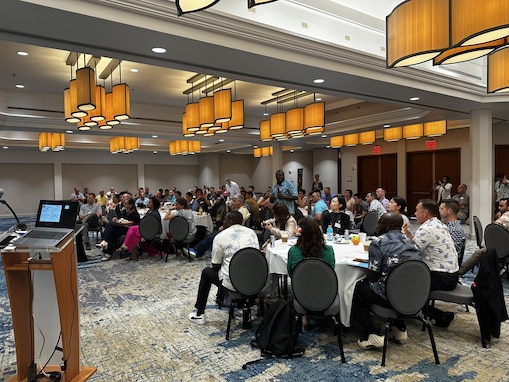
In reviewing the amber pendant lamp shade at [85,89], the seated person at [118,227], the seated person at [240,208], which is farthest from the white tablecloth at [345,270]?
the seated person at [118,227]

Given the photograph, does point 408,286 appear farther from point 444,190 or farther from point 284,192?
point 444,190

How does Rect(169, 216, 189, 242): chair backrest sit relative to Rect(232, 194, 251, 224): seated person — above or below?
below

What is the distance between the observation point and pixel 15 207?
17484 millimetres

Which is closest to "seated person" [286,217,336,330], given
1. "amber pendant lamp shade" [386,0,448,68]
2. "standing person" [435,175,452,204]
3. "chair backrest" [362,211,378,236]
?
"amber pendant lamp shade" [386,0,448,68]

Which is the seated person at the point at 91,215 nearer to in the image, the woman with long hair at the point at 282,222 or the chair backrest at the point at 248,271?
the woman with long hair at the point at 282,222

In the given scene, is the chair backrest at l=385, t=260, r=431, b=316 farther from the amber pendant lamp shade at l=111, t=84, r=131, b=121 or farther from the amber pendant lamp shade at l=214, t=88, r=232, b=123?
the amber pendant lamp shade at l=111, t=84, r=131, b=121

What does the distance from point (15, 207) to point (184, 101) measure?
12.2 metres

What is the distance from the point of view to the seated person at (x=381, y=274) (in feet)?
10.3

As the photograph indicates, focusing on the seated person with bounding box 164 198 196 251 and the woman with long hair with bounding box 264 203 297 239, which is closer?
the woman with long hair with bounding box 264 203 297 239

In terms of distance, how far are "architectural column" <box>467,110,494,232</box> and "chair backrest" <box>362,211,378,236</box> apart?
11.1 feet

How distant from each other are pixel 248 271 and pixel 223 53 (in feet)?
8.75

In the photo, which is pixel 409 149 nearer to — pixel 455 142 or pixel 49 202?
pixel 455 142

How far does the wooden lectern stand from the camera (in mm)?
2385

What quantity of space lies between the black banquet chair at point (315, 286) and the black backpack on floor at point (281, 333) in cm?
20
